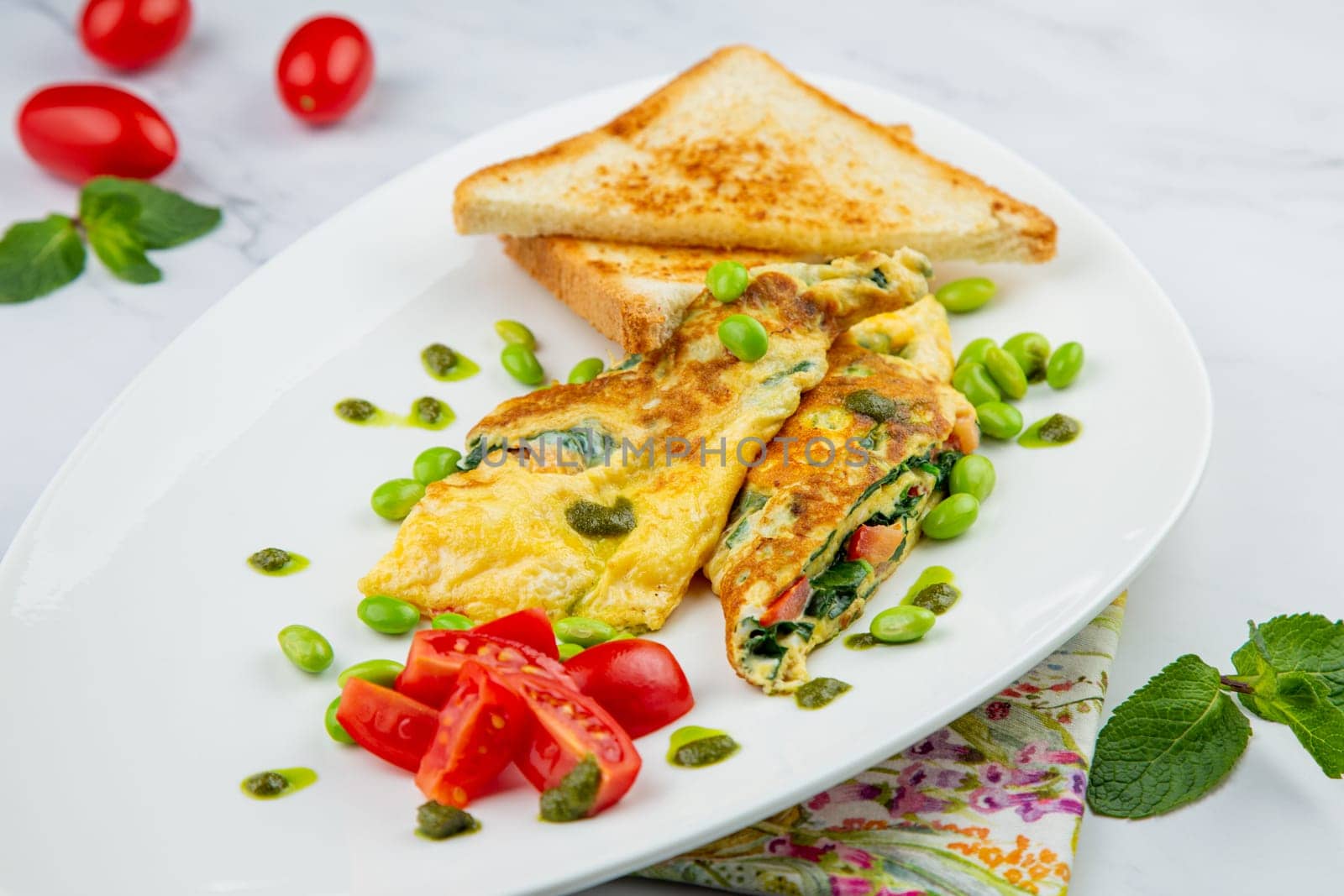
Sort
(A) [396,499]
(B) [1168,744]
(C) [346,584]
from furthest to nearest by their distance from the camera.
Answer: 1. (A) [396,499]
2. (C) [346,584]
3. (B) [1168,744]

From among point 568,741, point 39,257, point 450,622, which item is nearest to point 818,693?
point 568,741

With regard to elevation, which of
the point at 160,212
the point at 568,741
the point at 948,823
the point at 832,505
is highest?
the point at 160,212

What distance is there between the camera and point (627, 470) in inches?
170

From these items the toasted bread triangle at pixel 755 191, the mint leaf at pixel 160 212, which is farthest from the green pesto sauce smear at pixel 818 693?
the mint leaf at pixel 160 212

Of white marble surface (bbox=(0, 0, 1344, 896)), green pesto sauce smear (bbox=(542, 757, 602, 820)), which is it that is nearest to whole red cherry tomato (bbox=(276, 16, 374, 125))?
white marble surface (bbox=(0, 0, 1344, 896))

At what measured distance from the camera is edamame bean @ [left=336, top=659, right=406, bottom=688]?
12.1 feet

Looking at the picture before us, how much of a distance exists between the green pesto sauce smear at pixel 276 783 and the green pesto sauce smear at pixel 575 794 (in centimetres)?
64

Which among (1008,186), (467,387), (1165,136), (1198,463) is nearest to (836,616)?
(1198,463)

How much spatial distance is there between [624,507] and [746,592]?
54cm

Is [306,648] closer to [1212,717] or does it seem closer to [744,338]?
[744,338]

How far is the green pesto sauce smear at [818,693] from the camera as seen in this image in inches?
144

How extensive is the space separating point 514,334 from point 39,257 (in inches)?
93.1

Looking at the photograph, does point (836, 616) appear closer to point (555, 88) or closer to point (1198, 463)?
point (1198, 463)

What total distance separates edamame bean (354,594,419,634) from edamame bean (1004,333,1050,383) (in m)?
2.29
